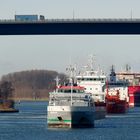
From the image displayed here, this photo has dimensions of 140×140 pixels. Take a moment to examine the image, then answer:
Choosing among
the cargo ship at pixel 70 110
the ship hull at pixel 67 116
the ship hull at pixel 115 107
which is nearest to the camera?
the ship hull at pixel 67 116

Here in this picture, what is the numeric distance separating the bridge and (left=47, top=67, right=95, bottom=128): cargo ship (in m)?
26.3

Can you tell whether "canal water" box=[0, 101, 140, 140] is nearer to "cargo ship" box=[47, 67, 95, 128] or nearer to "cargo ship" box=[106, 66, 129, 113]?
"cargo ship" box=[47, 67, 95, 128]

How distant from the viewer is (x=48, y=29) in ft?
390

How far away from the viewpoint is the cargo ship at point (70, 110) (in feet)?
287

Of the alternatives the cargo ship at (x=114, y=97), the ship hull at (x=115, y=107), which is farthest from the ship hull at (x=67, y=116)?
the ship hull at (x=115, y=107)

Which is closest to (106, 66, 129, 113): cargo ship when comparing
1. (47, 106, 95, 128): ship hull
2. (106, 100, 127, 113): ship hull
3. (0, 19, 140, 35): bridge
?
(106, 100, 127, 113): ship hull

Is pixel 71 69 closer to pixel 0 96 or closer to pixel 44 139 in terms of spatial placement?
pixel 44 139

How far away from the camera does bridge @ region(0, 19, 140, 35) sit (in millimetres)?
116506

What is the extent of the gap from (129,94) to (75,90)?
101701 millimetres

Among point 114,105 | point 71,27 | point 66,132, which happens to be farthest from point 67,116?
point 114,105

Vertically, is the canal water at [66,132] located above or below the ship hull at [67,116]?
below

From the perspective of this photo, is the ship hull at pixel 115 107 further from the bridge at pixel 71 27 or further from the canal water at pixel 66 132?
the canal water at pixel 66 132

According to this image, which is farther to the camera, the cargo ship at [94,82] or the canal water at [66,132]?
the cargo ship at [94,82]

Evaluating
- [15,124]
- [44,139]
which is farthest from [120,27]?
[44,139]
